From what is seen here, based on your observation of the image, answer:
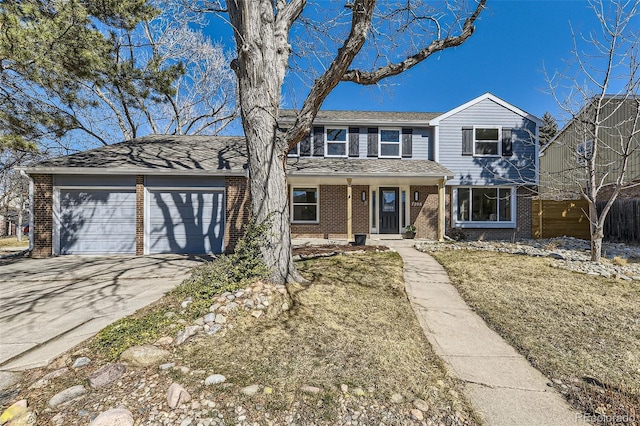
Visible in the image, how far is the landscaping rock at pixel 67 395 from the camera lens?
6.76 ft

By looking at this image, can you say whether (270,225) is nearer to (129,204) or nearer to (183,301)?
(183,301)

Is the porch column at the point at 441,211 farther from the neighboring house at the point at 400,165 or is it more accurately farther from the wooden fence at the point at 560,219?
the wooden fence at the point at 560,219

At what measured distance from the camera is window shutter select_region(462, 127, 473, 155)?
12609mm

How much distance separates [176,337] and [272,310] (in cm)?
118

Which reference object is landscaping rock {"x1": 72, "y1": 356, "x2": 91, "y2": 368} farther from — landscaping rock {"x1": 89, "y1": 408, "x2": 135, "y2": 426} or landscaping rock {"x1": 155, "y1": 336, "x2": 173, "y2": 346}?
landscaping rock {"x1": 89, "y1": 408, "x2": 135, "y2": 426}

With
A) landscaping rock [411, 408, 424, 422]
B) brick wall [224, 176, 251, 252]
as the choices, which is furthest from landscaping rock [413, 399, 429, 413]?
brick wall [224, 176, 251, 252]

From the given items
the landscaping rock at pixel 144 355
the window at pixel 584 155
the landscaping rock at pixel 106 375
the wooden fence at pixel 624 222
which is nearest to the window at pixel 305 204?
the window at pixel 584 155

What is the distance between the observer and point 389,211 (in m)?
12.6

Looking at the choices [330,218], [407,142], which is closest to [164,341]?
[330,218]

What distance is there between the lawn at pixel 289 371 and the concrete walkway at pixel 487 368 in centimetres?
18

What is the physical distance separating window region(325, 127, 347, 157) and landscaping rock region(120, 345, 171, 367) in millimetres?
10826

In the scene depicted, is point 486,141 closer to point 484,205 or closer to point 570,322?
point 484,205

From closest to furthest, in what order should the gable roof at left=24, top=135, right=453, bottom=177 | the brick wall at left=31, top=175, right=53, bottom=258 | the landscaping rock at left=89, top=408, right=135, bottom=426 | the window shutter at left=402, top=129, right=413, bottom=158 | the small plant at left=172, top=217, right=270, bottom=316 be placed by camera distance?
the landscaping rock at left=89, top=408, right=135, bottom=426 → the small plant at left=172, top=217, right=270, bottom=316 → the brick wall at left=31, top=175, right=53, bottom=258 → the gable roof at left=24, top=135, right=453, bottom=177 → the window shutter at left=402, top=129, right=413, bottom=158

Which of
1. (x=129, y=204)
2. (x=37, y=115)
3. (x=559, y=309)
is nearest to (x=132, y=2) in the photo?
(x=37, y=115)
